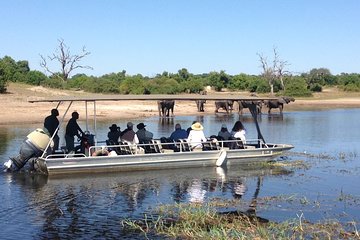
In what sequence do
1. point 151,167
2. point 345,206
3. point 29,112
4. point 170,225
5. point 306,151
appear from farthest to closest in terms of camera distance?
point 29,112, point 306,151, point 151,167, point 345,206, point 170,225

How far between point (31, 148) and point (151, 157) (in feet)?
11.8

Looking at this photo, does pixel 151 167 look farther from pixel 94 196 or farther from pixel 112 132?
pixel 94 196

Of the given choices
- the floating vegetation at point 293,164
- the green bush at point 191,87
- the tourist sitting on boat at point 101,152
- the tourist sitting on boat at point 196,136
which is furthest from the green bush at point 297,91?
the tourist sitting on boat at point 101,152

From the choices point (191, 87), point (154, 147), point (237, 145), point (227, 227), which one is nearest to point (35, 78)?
point (191, 87)

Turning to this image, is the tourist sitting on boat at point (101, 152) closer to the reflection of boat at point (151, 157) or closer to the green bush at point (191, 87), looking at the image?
the reflection of boat at point (151, 157)

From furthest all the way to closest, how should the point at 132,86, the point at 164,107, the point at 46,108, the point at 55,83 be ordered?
the point at 132,86
the point at 55,83
the point at 164,107
the point at 46,108

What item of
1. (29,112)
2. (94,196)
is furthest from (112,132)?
(29,112)

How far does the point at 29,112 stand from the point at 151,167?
25.1 m

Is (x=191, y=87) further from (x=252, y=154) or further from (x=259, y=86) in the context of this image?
(x=252, y=154)

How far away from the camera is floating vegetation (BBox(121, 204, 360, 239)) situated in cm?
992

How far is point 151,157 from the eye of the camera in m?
17.3

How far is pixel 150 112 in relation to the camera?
49.0 metres

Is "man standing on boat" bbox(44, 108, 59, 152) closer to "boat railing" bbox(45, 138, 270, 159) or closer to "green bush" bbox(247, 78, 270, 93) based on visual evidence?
"boat railing" bbox(45, 138, 270, 159)

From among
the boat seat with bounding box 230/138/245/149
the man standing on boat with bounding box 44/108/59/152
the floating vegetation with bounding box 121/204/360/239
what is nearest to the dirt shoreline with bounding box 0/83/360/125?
the man standing on boat with bounding box 44/108/59/152
